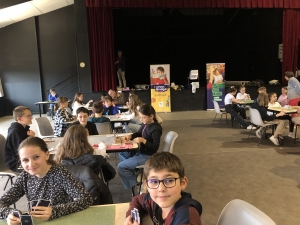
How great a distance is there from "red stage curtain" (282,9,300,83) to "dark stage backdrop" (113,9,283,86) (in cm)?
92

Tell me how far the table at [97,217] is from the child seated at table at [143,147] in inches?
58.2

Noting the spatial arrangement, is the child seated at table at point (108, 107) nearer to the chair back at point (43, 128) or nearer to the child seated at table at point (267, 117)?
the chair back at point (43, 128)

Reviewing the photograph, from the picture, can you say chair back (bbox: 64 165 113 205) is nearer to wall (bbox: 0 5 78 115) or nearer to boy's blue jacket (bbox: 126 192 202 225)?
boy's blue jacket (bbox: 126 192 202 225)

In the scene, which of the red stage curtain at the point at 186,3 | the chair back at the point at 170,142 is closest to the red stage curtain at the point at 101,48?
the red stage curtain at the point at 186,3

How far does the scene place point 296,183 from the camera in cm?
372

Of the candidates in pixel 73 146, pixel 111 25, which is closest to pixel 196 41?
pixel 111 25

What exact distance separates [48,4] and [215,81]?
23.1 ft

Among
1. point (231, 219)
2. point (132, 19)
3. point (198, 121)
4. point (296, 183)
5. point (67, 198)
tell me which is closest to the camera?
point (231, 219)

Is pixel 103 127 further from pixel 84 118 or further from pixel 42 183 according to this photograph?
pixel 42 183

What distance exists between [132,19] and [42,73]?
5232 mm

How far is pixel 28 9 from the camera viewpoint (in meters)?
10.1

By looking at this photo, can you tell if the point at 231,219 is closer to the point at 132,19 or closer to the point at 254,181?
the point at 254,181

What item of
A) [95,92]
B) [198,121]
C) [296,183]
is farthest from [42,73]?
[296,183]

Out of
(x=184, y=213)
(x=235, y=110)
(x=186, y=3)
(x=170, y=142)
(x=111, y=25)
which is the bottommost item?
(x=235, y=110)
